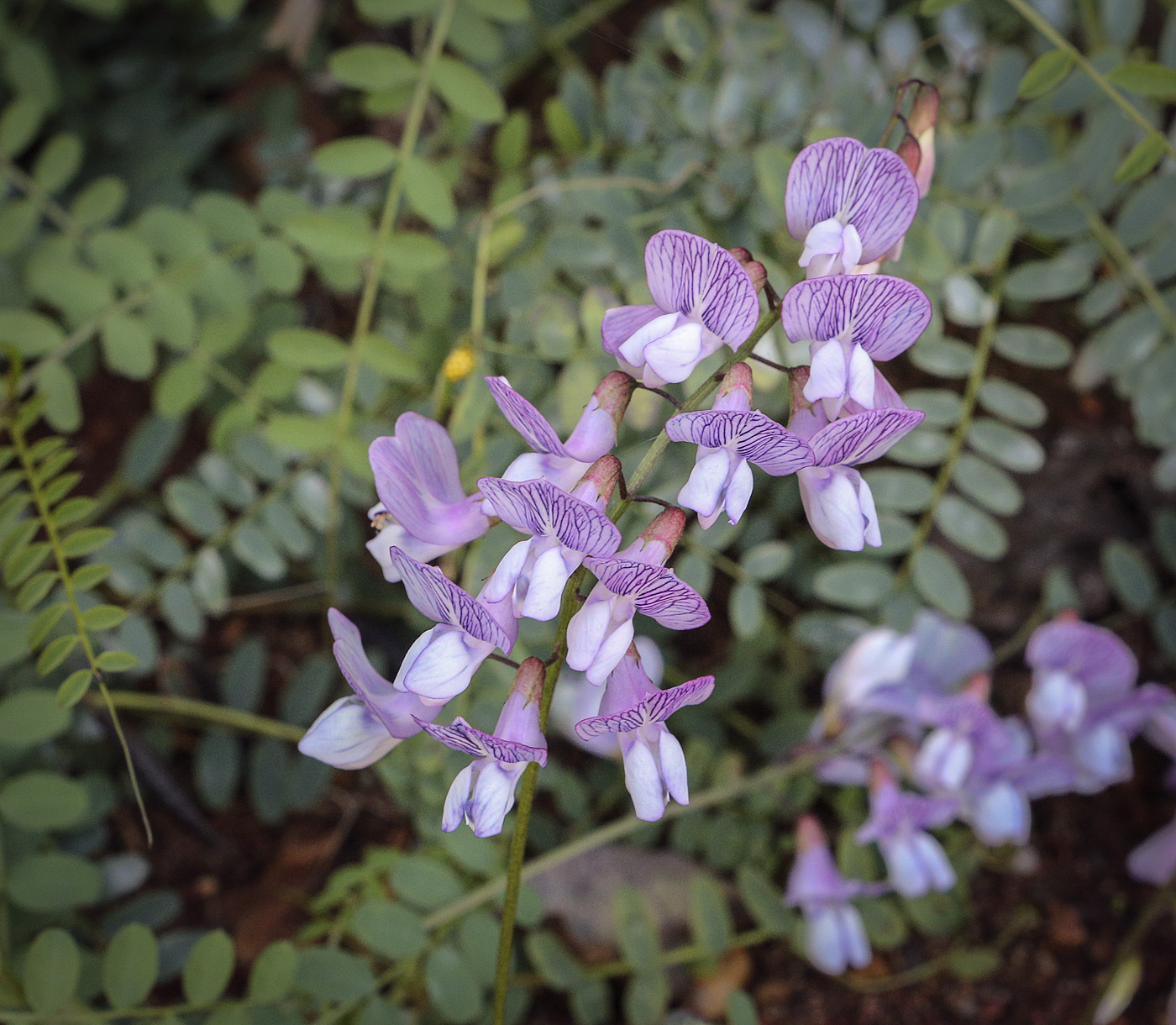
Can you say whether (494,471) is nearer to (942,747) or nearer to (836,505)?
(836,505)

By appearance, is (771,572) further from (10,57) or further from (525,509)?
(10,57)

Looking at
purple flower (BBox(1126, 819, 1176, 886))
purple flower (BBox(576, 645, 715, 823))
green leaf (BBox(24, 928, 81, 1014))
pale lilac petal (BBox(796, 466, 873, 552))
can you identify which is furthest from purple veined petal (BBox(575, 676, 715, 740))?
purple flower (BBox(1126, 819, 1176, 886))

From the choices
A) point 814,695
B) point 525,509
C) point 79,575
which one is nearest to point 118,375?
point 79,575

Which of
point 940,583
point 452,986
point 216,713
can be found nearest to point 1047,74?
point 940,583

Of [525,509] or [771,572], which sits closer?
[525,509]

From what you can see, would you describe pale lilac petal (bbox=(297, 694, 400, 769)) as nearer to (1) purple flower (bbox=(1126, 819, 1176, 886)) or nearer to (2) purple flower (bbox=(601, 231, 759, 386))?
(2) purple flower (bbox=(601, 231, 759, 386))

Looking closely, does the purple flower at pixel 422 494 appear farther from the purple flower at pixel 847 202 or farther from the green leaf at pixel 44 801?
the green leaf at pixel 44 801
